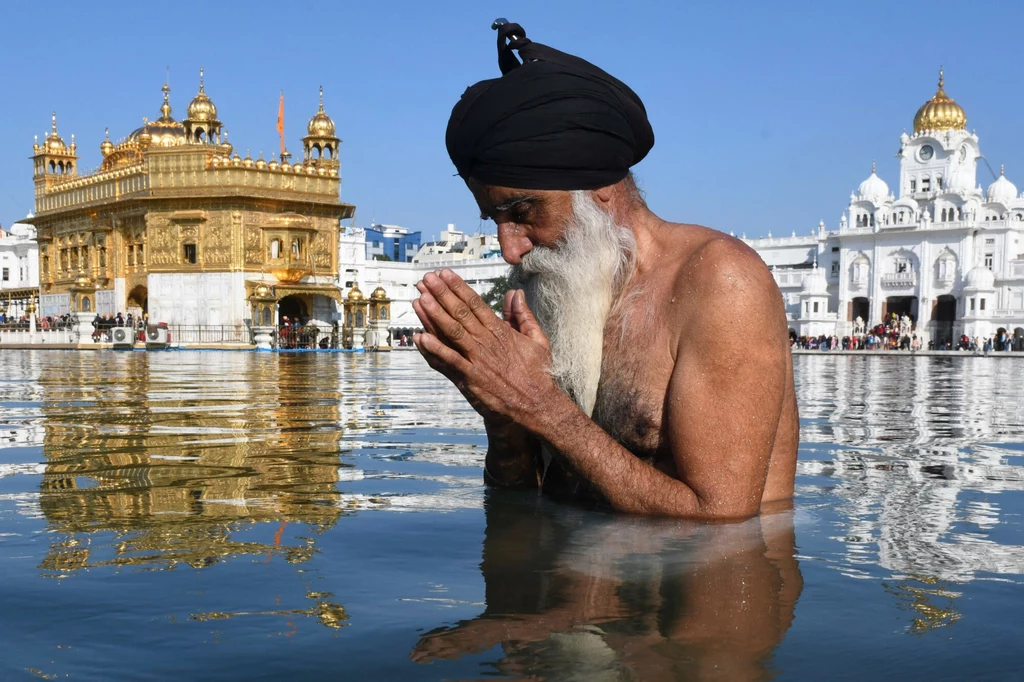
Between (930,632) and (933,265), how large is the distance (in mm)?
64239

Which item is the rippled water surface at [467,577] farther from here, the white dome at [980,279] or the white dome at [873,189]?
the white dome at [873,189]

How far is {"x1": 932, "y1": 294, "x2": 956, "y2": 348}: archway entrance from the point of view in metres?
57.3

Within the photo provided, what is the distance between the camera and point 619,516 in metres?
2.07

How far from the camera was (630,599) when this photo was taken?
4.88 feet

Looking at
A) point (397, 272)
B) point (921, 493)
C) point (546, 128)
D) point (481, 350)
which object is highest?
point (397, 272)

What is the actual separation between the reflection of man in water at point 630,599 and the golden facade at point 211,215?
31944 millimetres

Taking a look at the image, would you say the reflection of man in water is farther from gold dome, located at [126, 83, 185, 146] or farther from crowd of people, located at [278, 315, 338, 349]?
gold dome, located at [126, 83, 185, 146]

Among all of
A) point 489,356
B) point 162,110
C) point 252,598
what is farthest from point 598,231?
point 162,110

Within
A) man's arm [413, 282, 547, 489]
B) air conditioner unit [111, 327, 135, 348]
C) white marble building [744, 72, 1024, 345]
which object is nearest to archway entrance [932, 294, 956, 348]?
white marble building [744, 72, 1024, 345]

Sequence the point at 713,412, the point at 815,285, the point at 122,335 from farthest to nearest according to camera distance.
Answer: the point at 815,285
the point at 122,335
the point at 713,412

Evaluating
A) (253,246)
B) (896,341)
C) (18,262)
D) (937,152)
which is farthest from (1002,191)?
(18,262)

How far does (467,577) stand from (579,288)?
2.34 feet

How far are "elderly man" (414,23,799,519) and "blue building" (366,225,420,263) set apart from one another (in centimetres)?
8117

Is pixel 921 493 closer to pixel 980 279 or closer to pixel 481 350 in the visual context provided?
pixel 481 350
